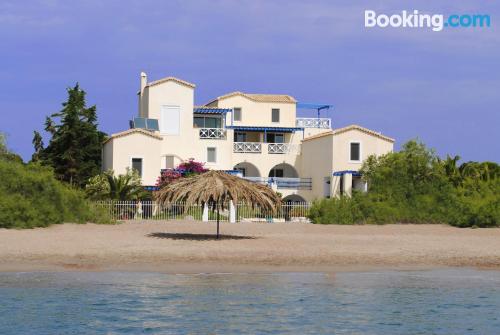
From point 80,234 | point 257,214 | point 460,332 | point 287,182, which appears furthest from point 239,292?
point 287,182

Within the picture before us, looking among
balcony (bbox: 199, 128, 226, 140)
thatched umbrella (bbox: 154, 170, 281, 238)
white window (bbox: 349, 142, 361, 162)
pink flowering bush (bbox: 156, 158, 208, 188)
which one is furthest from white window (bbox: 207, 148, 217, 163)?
thatched umbrella (bbox: 154, 170, 281, 238)

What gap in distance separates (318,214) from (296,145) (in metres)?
20.8

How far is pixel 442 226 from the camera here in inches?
1421

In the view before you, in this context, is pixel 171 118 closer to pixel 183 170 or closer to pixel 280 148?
pixel 183 170

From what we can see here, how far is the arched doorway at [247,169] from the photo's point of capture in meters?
58.9

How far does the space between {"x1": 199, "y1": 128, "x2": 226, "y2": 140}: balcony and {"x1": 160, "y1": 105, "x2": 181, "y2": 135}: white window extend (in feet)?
5.42

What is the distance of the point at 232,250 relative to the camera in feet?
82.2

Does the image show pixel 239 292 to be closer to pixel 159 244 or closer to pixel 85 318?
pixel 85 318

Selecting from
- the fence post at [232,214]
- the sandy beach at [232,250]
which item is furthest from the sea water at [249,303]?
the fence post at [232,214]

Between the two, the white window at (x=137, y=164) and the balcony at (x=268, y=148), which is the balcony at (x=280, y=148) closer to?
the balcony at (x=268, y=148)

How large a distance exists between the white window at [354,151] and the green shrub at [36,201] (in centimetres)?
2192

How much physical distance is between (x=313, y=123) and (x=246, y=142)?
22.3 feet

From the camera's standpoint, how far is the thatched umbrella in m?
26.5

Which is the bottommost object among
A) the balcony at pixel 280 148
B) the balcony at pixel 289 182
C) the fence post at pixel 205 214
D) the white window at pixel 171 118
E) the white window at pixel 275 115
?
the fence post at pixel 205 214
